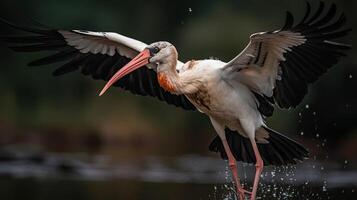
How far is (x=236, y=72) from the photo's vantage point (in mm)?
8461

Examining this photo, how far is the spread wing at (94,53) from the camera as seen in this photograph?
882cm

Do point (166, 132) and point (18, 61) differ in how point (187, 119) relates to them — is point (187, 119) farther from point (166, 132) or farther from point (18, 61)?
point (18, 61)

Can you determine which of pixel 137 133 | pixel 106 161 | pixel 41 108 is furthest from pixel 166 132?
pixel 106 161

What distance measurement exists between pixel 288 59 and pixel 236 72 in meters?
0.42

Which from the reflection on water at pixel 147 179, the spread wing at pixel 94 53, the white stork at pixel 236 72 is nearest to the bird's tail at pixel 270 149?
the white stork at pixel 236 72

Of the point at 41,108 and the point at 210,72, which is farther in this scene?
the point at 41,108

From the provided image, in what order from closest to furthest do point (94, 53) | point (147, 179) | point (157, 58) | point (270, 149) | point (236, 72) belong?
point (157, 58)
point (236, 72)
point (270, 149)
point (94, 53)
point (147, 179)

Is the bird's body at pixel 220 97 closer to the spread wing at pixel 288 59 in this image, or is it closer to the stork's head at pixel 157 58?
the spread wing at pixel 288 59

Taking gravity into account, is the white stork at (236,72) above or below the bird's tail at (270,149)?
above

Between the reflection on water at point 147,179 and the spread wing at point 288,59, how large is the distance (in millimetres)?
1646

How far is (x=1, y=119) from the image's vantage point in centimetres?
1961

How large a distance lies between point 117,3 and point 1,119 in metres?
4.37

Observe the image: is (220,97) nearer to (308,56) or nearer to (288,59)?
(288,59)

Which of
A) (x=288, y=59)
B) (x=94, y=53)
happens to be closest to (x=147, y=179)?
(x=94, y=53)
